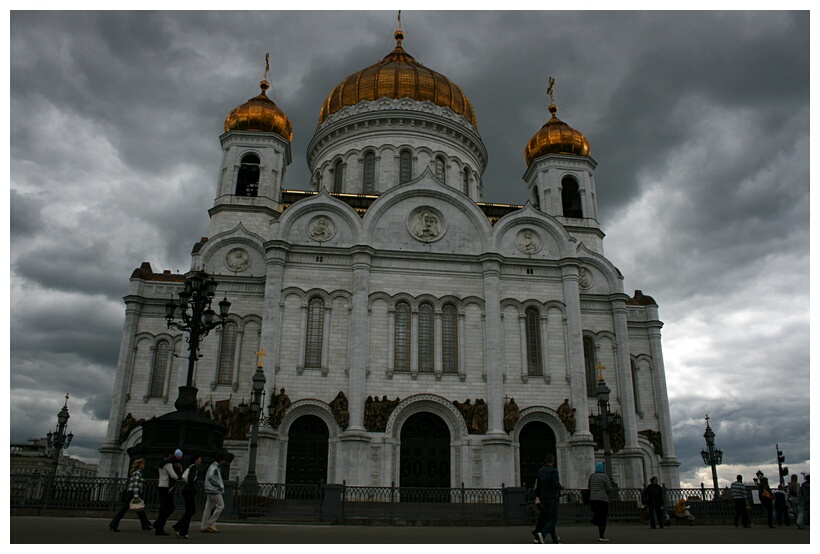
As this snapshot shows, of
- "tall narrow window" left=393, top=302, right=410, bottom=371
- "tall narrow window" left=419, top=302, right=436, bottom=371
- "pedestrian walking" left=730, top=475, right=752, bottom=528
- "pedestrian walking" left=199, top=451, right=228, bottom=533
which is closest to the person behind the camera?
"pedestrian walking" left=199, top=451, right=228, bottom=533

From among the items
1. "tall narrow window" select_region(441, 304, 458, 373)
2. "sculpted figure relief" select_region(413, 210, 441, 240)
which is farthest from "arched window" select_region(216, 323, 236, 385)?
"sculpted figure relief" select_region(413, 210, 441, 240)

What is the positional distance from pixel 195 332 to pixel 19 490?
5.91 meters

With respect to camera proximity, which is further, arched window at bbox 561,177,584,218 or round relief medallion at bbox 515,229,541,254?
arched window at bbox 561,177,584,218

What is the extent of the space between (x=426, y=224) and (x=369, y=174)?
7067mm

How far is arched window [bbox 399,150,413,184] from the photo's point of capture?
112 ft

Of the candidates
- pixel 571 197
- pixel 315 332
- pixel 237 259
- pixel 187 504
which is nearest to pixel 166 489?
pixel 187 504

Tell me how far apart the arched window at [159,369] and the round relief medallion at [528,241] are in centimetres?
1641

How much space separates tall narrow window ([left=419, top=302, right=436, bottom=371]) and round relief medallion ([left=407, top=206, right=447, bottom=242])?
3.24m

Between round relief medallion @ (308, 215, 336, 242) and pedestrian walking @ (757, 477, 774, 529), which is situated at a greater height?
round relief medallion @ (308, 215, 336, 242)

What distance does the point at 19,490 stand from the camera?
15.5 metres

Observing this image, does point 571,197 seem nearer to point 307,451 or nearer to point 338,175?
point 338,175

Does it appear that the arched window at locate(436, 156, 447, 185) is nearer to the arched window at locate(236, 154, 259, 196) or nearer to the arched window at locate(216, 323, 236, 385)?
the arched window at locate(236, 154, 259, 196)

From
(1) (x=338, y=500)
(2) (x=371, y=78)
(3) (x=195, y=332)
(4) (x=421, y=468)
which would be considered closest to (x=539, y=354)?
(4) (x=421, y=468)

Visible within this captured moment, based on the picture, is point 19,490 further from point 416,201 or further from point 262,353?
point 416,201
